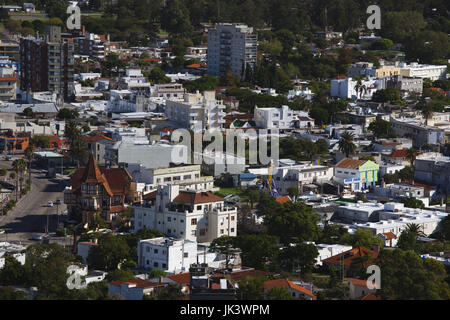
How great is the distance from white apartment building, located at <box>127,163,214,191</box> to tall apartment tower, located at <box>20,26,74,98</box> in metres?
19.0

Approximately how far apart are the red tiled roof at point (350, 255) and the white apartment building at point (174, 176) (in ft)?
25.8

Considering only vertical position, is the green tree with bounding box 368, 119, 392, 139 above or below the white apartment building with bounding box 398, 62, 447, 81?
below

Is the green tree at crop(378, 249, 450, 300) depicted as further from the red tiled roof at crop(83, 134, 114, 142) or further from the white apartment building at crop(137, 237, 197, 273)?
the red tiled roof at crop(83, 134, 114, 142)

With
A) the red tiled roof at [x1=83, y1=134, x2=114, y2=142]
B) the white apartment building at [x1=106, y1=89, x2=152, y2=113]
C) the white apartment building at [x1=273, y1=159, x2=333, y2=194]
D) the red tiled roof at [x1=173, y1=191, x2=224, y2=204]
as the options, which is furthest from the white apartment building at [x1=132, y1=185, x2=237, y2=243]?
the white apartment building at [x1=106, y1=89, x2=152, y2=113]

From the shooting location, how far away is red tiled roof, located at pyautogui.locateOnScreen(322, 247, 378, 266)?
28766 mm

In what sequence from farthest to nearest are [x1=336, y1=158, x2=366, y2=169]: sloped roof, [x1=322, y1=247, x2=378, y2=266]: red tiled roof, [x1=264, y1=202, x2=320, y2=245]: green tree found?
1. [x1=336, y1=158, x2=366, y2=169]: sloped roof
2. [x1=264, y1=202, x2=320, y2=245]: green tree
3. [x1=322, y1=247, x2=378, y2=266]: red tiled roof

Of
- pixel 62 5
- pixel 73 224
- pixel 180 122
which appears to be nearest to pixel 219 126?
pixel 180 122

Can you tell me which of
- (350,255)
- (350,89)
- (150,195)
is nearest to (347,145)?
(150,195)

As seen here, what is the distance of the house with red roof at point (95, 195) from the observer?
108 ft

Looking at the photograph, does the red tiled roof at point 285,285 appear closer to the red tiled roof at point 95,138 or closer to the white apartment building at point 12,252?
the white apartment building at point 12,252

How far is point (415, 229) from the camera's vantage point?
104ft

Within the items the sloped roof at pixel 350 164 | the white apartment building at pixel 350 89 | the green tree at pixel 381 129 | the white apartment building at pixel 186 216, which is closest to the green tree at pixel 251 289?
the white apartment building at pixel 186 216

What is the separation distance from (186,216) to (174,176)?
604 centimetres
